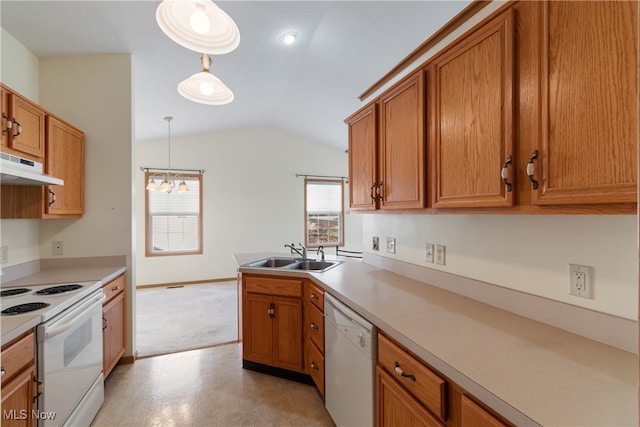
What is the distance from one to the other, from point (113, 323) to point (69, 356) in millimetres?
783

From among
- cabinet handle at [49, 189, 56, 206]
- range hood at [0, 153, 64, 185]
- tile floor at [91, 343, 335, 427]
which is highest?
range hood at [0, 153, 64, 185]

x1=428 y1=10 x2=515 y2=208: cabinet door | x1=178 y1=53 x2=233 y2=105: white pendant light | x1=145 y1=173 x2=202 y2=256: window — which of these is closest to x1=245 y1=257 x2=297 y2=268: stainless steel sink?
x1=178 y1=53 x2=233 y2=105: white pendant light

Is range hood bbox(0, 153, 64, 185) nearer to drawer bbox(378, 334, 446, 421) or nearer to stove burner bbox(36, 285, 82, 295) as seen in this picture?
stove burner bbox(36, 285, 82, 295)

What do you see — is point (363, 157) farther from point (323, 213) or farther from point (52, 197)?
point (323, 213)

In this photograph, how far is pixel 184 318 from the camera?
3889mm

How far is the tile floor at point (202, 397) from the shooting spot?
197 cm

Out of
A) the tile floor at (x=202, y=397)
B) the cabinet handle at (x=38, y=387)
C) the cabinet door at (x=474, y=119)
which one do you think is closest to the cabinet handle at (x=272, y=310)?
the tile floor at (x=202, y=397)

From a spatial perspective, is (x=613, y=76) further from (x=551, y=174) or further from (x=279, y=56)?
(x=279, y=56)

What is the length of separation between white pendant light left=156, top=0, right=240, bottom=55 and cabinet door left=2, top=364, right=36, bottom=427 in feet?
5.40

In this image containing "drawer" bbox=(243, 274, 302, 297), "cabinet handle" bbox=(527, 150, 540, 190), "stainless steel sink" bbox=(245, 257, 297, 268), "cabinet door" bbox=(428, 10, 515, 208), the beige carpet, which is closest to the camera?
"cabinet handle" bbox=(527, 150, 540, 190)

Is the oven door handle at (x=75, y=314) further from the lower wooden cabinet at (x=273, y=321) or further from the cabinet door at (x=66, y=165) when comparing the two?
the lower wooden cabinet at (x=273, y=321)

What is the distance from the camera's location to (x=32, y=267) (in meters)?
2.40

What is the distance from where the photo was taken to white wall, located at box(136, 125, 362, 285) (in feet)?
17.9

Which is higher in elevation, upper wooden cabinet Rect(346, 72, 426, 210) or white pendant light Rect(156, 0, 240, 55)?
white pendant light Rect(156, 0, 240, 55)
